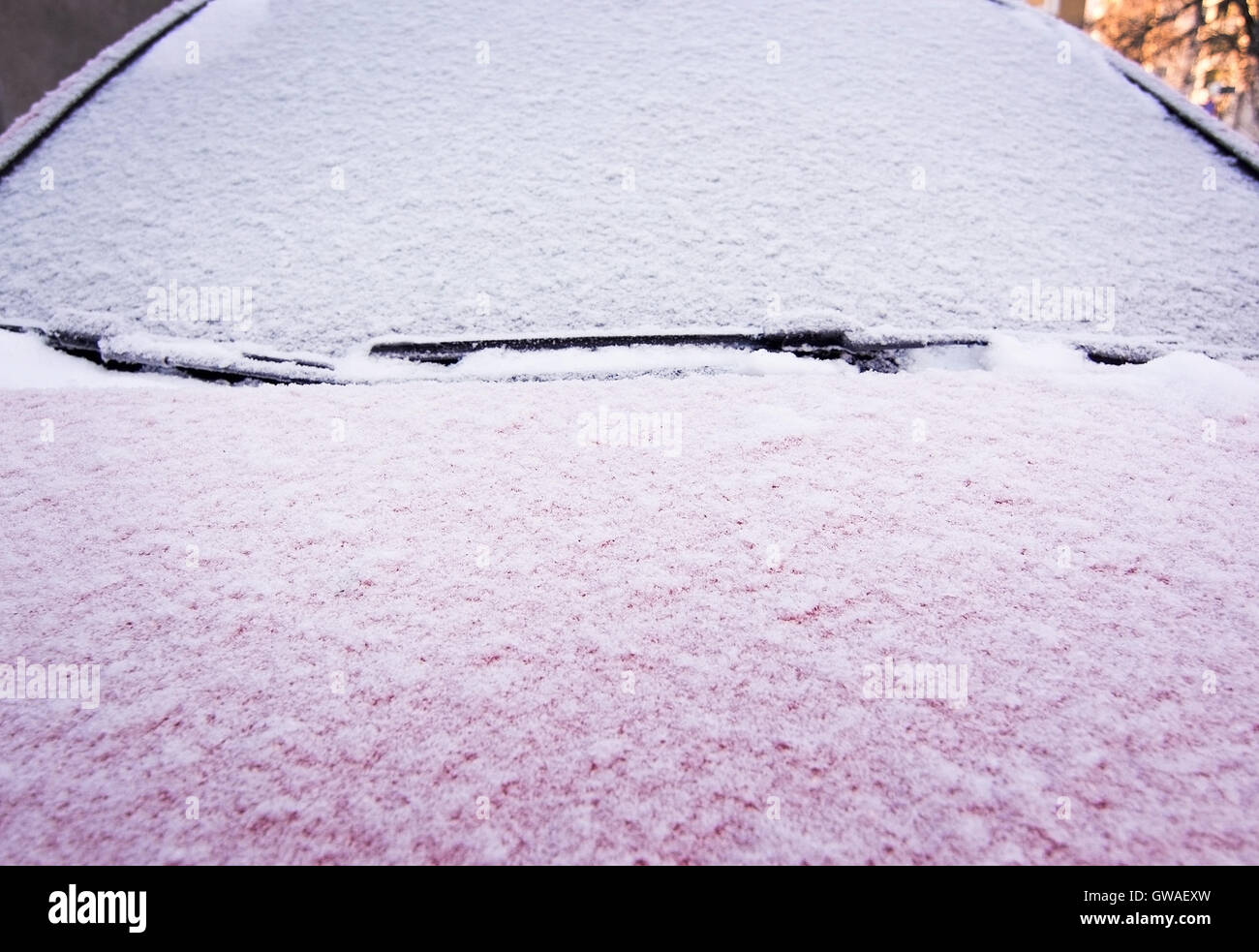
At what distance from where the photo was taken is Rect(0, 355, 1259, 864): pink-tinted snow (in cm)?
56

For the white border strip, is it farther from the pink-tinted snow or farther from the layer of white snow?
the pink-tinted snow

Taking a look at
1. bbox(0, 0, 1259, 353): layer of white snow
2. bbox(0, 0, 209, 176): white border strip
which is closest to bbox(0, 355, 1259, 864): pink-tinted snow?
bbox(0, 0, 1259, 353): layer of white snow

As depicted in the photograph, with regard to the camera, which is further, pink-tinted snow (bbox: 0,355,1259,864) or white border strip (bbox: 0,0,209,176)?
white border strip (bbox: 0,0,209,176)

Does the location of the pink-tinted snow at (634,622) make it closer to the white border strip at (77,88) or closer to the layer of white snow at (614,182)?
the layer of white snow at (614,182)

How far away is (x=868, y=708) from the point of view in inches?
25.6

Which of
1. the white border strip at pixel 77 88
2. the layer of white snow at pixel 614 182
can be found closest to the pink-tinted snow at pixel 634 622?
the layer of white snow at pixel 614 182

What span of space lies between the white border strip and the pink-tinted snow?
813mm

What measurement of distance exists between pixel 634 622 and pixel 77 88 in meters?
1.98

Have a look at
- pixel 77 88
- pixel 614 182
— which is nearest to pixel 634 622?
pixel 614 182

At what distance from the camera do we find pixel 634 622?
2.42 feet
